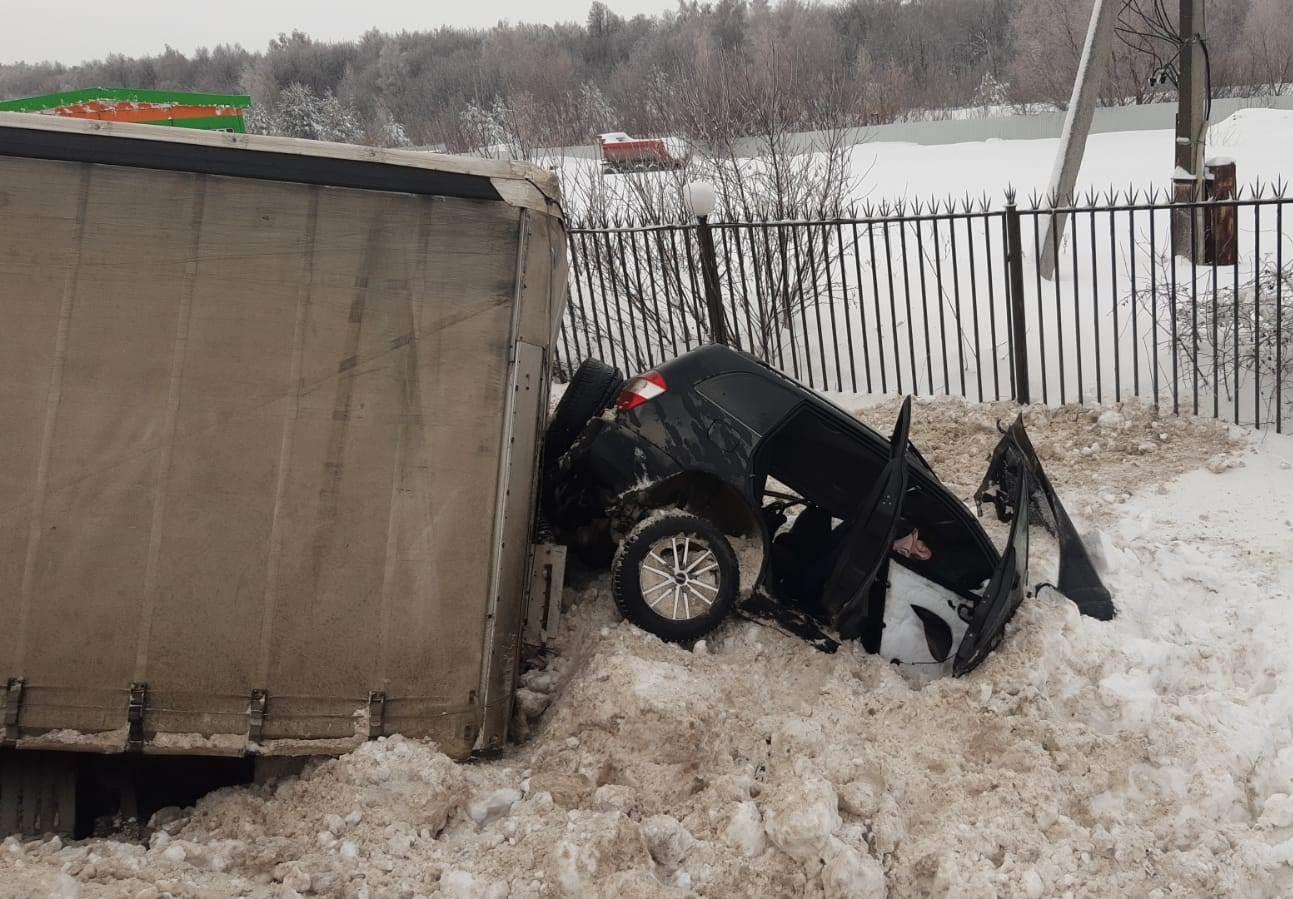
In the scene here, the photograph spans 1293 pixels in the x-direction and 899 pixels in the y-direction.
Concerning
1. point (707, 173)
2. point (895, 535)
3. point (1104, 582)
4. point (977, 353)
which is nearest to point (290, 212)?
point (895, 535)

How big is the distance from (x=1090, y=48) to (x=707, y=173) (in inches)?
165

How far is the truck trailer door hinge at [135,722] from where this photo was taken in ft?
13.8

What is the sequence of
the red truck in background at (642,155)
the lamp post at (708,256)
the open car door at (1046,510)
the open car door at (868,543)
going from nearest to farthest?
the open car door at (868,543) < the open car door at (1046,510) < the lamp post at (708,256) < the red truck in background at (642,155)

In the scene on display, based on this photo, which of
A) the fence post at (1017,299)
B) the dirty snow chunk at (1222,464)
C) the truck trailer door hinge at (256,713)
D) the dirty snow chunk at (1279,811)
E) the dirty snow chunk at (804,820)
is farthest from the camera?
the fence post at (1017,299)

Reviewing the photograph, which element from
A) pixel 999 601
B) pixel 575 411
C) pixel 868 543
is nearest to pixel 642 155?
pixel 575 411

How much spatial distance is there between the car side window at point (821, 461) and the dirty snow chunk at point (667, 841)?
1.88m

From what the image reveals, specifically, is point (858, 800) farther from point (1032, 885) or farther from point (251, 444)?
point (251, 444)

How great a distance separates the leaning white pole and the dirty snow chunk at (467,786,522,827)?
318 inches

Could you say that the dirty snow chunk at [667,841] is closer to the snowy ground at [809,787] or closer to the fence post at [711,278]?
the snowy ground at [809,787]

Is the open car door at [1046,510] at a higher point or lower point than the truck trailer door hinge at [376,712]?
higher

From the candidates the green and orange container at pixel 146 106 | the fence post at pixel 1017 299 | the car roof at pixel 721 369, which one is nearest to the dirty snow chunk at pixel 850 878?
the car roof at pixel 721 369

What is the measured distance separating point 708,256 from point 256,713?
6.09m

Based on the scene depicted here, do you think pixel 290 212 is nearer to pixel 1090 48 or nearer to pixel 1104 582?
pixel 1104 582

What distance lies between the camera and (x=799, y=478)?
5.44 m
